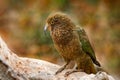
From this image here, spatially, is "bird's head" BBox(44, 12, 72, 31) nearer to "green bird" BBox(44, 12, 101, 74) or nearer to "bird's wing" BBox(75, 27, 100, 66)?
"green bird" BBox(44, 12, 101, 74)

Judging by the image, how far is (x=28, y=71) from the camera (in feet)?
12.5

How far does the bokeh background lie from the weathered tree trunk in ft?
12.8

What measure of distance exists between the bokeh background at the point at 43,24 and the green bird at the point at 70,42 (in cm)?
375

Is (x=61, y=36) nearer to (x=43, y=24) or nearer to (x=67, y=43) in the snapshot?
(x=67, y=43)

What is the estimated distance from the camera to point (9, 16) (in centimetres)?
974

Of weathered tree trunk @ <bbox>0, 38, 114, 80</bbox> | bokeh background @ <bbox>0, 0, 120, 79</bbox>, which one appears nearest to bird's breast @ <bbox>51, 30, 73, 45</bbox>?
weathered tree trunk @ <bbox>0, 38, 114, 80</bbox>

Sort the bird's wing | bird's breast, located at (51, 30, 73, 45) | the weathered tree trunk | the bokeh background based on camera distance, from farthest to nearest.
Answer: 1. the bokeh background
2. the bird's wing
3. bird's breast, located at (51, 30, 73, 45)
4. the weathered tree trunk

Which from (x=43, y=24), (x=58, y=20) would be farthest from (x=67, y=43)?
(x=43, y=24)

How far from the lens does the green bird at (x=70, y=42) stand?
12.6 ft

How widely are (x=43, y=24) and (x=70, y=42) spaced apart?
4422mm

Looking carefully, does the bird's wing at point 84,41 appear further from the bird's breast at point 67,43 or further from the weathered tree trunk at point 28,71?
the weathered tree trunk at point 28,71

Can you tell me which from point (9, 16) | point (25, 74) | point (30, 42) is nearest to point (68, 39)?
point (25, 74)

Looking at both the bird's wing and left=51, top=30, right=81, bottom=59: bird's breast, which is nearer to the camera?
left=51, top=30, right=81, bottom=59: bird's breast

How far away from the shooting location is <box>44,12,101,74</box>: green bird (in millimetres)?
3832
